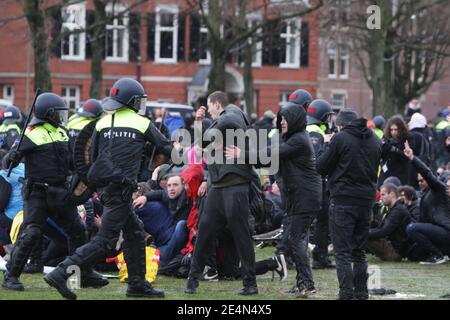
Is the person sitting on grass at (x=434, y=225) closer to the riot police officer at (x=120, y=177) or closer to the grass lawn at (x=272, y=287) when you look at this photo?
the grass lawn at (x=272, y=287)

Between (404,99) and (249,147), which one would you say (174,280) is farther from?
(404,99)

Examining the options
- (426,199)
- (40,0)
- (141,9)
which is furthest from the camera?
(141,9)

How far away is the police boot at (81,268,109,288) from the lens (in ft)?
38.5

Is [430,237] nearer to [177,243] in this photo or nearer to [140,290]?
[177,243]

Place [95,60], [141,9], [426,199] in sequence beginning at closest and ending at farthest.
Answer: [426,199], [95,60], [141,9]

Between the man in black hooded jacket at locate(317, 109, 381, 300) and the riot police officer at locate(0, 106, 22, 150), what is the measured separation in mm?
7738

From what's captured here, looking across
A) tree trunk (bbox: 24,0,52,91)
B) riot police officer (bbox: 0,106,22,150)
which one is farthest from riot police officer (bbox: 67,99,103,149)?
tree trunk (bbox: 24,0,52,91)

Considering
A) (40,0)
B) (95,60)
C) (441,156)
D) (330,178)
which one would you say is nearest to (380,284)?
(330,178)

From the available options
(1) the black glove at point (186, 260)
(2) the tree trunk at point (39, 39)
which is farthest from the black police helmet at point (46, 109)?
(2) the tree trunk at point (39, 39)

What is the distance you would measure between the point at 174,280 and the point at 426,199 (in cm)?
408

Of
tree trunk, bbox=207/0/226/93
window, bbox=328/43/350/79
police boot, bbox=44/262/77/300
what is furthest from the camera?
window, bbox=328/43/350/79

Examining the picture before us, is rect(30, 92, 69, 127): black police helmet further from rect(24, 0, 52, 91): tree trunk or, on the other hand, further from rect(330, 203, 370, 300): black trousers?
rect(24, 0, 52, 91): tree trunk

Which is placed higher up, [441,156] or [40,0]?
[40,0]
